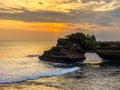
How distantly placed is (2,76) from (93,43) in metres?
35.3

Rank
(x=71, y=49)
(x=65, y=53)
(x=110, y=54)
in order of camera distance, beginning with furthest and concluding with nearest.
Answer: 1. (x=110, y=54)
2. (x=71, y=49)
3. (x=65, y=53)

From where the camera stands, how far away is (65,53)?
197 ft

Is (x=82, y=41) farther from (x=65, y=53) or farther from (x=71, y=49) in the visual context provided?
(x=65, y=53)

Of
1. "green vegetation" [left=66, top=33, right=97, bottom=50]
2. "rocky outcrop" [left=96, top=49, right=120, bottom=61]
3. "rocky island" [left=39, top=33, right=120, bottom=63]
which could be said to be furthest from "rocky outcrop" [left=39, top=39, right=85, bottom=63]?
"rocky outcrop" [left=96, top=49, right=120, bottom=61]

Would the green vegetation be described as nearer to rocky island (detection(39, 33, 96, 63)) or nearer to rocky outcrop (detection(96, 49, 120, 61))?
rocky island (detection(39, 33, 96, 63))

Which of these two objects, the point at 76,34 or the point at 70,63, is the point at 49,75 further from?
the point at 76,34

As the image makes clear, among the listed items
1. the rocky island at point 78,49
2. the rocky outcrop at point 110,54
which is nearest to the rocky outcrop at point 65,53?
the rocky island at point 78,49

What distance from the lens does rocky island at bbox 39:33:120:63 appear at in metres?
60.5

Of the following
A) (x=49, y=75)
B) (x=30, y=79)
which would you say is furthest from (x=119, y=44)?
(x=30, y=79)

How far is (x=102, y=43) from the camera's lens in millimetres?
70875

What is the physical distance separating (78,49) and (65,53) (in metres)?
5.16

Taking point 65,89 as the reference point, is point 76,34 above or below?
above

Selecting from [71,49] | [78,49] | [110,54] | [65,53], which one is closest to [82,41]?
[78,49]

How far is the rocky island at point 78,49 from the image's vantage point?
198ft
